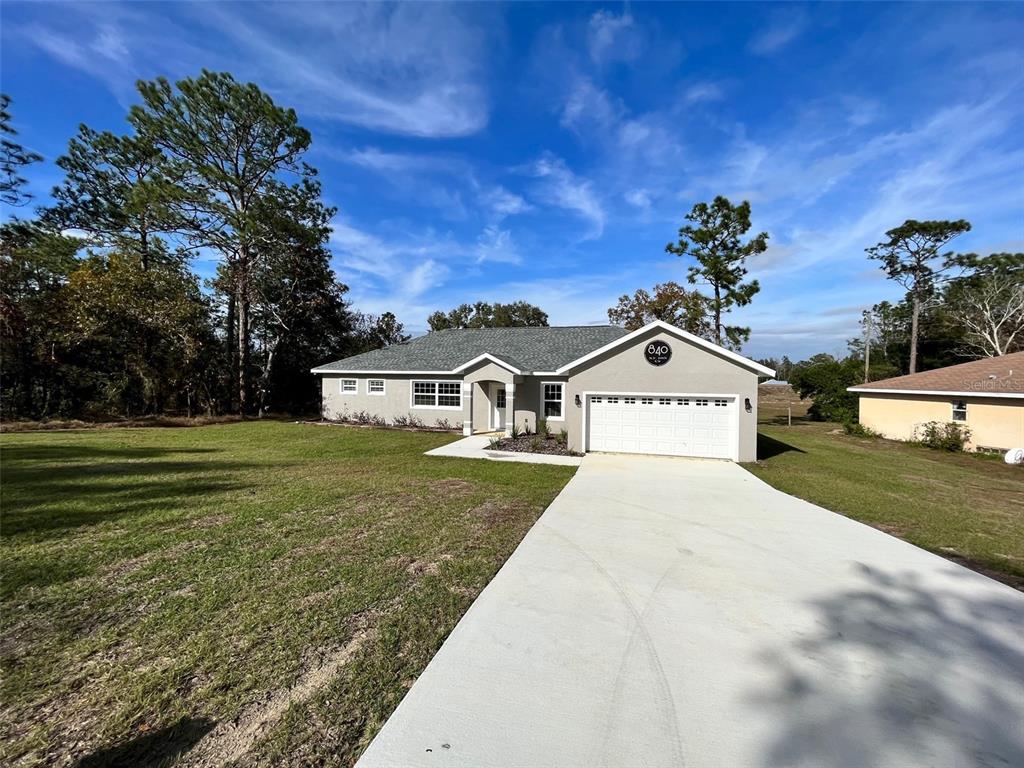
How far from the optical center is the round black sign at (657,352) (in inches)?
509

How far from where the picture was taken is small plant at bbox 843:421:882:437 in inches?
788

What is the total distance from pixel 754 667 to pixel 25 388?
95.1 feet

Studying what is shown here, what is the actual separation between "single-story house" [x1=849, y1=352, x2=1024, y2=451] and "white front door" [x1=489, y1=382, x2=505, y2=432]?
17.8m

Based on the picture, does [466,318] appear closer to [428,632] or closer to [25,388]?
[25,388]

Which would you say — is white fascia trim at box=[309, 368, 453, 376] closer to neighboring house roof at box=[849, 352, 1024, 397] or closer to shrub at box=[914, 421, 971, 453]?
shrub at box=[914, 421, 971, 453]

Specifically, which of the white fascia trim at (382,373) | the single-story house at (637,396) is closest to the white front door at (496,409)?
the single-story house at (637,396)

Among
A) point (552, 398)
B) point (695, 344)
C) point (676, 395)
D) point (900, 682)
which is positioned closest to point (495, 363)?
point (552, 398)

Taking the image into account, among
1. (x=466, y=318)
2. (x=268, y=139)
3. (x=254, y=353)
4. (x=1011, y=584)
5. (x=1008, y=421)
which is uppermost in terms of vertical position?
(x=268, y=139)

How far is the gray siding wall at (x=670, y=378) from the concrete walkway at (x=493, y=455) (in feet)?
4.65

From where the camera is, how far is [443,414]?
19391 mm

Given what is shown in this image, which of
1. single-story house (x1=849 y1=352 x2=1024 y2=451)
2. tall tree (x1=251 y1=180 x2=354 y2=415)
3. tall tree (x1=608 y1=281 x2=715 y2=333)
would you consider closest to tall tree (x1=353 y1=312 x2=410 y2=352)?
tall tree (x1=251 y1=180 x2=354 y2=415)

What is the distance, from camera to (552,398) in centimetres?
1756

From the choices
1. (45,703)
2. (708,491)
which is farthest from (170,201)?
(708,491)

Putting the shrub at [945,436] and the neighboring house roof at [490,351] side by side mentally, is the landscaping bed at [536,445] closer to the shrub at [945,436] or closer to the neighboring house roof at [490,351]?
the neighboring house roof at [490,351]
